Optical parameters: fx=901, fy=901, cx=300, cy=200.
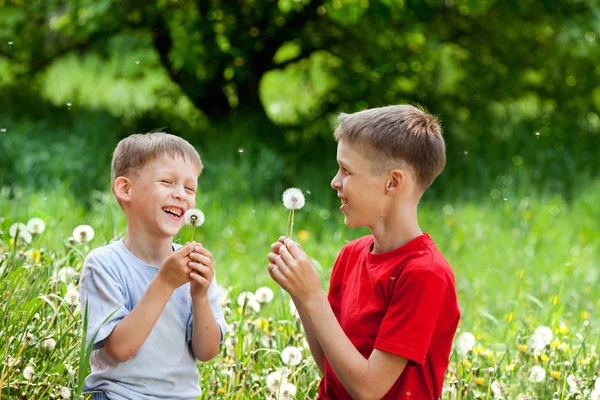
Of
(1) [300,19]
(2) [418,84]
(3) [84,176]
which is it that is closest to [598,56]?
(2) [418,84]

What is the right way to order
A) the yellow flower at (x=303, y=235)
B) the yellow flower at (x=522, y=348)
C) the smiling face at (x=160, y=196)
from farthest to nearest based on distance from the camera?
the yellow flower at (x=303, y=235) → the yellow flower at (x=522, y=348) → the smiling face at (x=160, y=196)

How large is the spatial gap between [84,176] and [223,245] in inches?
57.8

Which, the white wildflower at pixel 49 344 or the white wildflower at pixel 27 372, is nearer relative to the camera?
the white wildflower at pixel 27 372

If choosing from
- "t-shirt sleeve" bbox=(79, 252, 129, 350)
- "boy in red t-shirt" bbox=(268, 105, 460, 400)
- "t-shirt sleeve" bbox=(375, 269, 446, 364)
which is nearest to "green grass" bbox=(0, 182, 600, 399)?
"t-shirt sleeve" bbox=(79, 252, 129, 350)

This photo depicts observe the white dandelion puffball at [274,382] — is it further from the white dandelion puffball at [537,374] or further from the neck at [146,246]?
the white dandelion puffball at [537,374]

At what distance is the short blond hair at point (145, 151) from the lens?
2322 millimetres

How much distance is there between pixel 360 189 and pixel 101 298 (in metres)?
0.70

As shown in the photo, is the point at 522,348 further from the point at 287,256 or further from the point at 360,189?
the point at 287,256

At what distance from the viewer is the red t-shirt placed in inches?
85.1

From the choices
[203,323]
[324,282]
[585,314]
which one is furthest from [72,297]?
[585,314]

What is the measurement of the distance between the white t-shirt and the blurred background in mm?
4228

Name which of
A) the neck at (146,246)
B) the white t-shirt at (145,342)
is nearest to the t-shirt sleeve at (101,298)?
the white t-shirt at (145,342)

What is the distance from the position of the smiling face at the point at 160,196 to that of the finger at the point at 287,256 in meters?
0.28

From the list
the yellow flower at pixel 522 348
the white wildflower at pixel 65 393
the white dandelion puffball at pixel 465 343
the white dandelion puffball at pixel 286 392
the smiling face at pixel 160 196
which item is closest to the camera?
the smiling face at pixel 160 196
